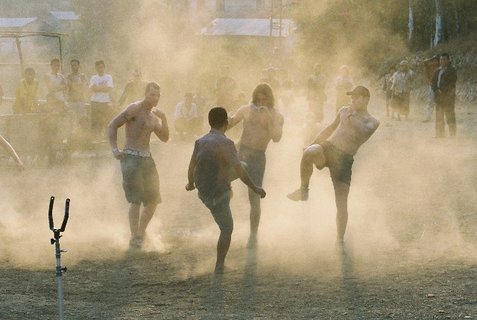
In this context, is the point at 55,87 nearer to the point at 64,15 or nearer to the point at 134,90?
the point at 134,90

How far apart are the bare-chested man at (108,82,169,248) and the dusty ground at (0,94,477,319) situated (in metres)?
0.36

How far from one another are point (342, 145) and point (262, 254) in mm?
1415

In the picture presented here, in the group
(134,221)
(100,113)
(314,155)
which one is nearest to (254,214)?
(314,155)

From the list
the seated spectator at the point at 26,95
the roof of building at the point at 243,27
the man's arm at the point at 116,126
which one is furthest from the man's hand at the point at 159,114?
the roof of building at the point at 243,27

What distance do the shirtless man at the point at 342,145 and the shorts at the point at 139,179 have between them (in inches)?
59.9

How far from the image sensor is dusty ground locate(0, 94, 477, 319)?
765 centimetres

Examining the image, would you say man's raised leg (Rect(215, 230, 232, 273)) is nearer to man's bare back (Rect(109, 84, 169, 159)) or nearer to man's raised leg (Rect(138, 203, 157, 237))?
man's raised leg (Rect(138, 203, 157, 237))

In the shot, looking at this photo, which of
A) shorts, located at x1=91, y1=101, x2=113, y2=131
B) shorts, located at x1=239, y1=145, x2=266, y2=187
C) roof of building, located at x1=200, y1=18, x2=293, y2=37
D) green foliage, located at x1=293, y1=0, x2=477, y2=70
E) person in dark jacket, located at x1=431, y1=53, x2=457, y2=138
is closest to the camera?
shorts, located at x1=239, y1=145, x2=266, y2=187

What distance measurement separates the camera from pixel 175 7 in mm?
49812

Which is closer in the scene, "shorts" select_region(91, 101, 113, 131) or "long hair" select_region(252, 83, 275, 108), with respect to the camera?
"long hair" select_region(252, 83, 275, 108)

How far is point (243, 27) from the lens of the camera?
94.7 m

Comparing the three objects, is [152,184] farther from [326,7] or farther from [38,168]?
[326,7]

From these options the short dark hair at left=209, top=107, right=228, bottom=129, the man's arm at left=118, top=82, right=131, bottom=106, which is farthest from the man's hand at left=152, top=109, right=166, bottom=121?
the man's arm at left=118, top=82, right=131, bottom=106

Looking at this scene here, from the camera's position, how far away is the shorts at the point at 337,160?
966 centimetres
